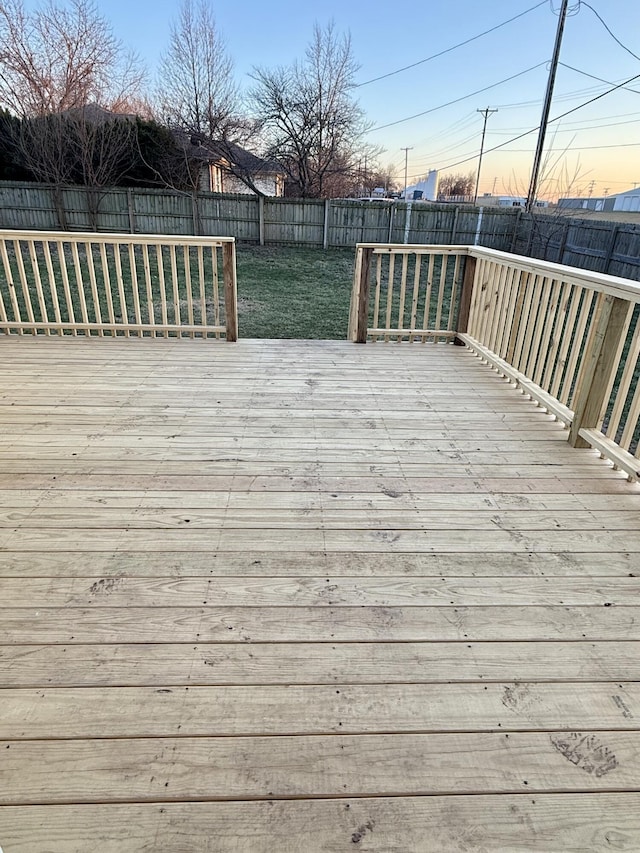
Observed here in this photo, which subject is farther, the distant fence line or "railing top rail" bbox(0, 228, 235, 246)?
the distant fence line

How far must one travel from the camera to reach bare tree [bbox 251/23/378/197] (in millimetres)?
14227

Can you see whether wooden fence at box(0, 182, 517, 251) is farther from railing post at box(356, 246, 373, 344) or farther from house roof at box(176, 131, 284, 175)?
railing post at box(356, 246, 373, 344)

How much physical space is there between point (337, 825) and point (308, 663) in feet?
1.30

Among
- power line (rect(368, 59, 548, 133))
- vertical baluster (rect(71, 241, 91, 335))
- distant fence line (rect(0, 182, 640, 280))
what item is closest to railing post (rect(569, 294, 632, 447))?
vertical baluster (rect(71, 241, 91, 335))

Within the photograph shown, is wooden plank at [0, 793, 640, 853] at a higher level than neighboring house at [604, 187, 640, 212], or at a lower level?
lower

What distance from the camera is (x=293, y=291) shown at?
9.69 meters

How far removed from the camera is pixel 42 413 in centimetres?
291

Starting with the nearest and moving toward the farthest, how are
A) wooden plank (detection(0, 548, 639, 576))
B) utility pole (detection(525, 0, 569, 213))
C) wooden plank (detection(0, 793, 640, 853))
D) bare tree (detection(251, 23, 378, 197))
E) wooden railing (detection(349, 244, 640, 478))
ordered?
wooden plank (detection(0, 793, 640, 853)) → wooden plank (detection(0, 548, 639, 576)) → wooden railing (detection(349, 244, 640, 478)) → utility pole (detection(525, 0, 569, 213)) → bare tree (detection(251, 23, 378, 197))

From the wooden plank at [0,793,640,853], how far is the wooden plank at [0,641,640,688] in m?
0.30

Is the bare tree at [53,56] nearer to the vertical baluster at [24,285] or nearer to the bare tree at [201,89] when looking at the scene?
the bare tree at [201,89]

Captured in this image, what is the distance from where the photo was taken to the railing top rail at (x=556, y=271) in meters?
2.37

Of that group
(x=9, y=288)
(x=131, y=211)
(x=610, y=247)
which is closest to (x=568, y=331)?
(x=9, y=288)

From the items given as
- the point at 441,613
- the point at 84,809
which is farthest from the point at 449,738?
the point at 84,809

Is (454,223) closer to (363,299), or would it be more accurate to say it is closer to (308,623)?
(363,299)
